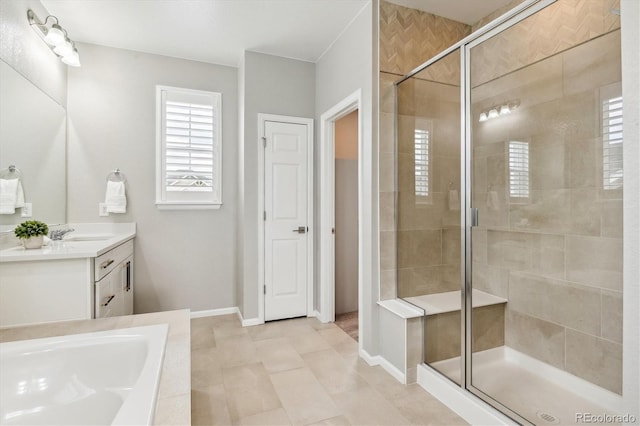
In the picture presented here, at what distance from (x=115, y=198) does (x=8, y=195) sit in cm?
92

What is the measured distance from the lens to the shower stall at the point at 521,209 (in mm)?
1806

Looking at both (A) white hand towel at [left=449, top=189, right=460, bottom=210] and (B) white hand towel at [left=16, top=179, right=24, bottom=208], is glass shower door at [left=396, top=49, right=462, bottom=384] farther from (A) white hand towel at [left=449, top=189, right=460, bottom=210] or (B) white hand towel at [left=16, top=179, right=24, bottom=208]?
(B) white hand towel at [left=16, top=179, right=24, bottom=208]

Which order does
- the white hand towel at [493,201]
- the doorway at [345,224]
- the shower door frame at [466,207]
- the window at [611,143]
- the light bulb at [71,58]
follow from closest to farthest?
the window at [611,143] < the shower door frame at [466,207] < the white hand towel at [493,201] < the light bulb at [71,58] < the doorway at [345,224]

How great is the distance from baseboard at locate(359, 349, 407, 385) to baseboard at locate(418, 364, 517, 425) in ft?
0.40

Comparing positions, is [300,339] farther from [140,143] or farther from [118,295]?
[140,143]

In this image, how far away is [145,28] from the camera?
9.06 feet

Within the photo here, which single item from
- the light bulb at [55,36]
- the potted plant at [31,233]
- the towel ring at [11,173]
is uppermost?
the light bulb at [55,36]

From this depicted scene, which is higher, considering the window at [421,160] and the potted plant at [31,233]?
the window at [421,160]

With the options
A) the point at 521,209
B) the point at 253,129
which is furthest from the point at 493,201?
the point at 253,129

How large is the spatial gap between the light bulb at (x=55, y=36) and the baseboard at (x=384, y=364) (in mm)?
3301

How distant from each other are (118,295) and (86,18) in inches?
88.2

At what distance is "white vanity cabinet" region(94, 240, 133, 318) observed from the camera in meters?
1.99

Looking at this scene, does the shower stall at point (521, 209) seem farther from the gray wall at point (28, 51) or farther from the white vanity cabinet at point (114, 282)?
the gray wall at point (28, 51)

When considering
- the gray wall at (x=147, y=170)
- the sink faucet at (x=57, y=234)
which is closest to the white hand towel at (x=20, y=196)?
the sink faucet at (x=57, y=234)
